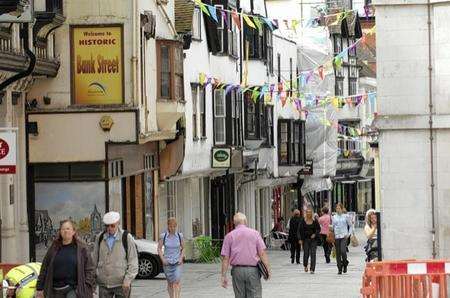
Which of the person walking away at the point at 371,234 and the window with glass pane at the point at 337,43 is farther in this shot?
the window with glass pane at the point at 337,43

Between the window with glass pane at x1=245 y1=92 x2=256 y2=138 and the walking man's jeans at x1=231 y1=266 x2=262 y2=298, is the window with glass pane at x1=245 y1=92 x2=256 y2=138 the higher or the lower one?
the higher one

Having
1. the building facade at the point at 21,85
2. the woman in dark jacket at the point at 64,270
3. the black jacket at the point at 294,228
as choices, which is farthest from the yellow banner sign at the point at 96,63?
the woman in dark jacket at the point at 64,270

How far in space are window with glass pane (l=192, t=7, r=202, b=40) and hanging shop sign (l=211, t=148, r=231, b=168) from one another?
3645 mm

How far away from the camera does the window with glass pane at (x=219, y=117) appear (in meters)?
45.6

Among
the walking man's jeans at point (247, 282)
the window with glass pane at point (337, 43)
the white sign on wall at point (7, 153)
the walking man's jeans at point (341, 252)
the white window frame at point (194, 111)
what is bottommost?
the walking man's jeans at point (341, 252)

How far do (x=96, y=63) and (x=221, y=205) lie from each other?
2042cm

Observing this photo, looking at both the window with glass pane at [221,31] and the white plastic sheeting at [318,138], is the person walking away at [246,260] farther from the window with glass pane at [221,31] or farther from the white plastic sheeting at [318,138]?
the white plastic sheeting at [318,138]

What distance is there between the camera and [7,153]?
19969 mm

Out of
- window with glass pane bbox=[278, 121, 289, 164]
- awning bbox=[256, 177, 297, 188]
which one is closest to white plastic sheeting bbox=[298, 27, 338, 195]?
awning bbox=[256, 177, 297, 188]

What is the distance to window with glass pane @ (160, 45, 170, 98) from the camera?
34.6 m

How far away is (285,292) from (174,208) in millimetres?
14284

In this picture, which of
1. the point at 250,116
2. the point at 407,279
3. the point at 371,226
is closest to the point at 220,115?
the point at 250,116

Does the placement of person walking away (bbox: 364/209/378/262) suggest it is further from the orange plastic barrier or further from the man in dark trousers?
the man in dark trousers

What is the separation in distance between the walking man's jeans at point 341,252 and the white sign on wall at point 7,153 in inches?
637
